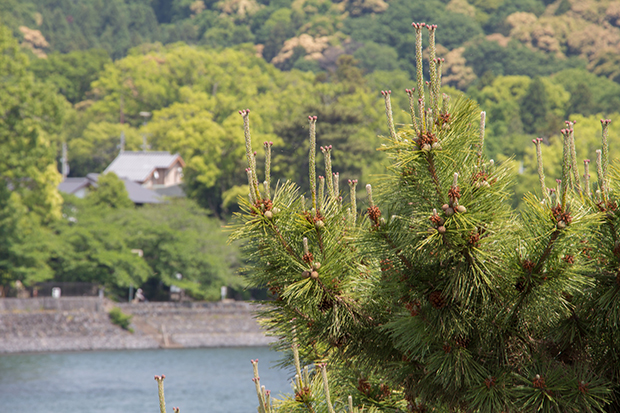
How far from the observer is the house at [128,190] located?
41425 millimetres

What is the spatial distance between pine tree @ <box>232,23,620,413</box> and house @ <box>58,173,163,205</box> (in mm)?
38550

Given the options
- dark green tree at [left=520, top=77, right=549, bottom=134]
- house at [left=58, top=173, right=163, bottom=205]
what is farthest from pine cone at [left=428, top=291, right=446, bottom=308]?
dark green tree at [left=520, top=77, right=549, bottom=134]

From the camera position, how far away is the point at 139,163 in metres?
48.8

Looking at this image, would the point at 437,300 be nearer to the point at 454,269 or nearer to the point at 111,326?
the point at 454,269

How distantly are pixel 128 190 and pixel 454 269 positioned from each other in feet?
134

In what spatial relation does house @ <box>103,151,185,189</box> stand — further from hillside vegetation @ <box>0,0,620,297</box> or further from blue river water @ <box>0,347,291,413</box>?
blue river water @ <box>0,347,291,413</box>

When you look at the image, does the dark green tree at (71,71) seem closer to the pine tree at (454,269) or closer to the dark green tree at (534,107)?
the dark green tree at (534,107)

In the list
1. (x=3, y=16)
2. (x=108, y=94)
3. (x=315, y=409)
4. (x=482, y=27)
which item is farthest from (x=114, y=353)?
(x=482, y=27)

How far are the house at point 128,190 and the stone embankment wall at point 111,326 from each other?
891 cm

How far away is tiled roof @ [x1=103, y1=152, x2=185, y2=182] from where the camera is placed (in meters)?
47.6

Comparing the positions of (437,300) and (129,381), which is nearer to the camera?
(437,300)

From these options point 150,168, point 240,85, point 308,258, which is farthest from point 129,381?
point 240,85

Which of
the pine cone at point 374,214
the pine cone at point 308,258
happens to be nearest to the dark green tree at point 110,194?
the pine cone at point 308,258

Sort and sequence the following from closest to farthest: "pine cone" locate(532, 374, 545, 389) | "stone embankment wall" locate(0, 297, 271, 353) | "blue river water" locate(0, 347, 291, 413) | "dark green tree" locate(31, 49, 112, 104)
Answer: "pine cone" locate(532, 374, 545, 389) → "blue river water" locate(0, 347, 291, 413) → "stone embankment wall" locate(0, 297, 271, 353) → "dark green tree" locate(31, 49, 112, 104)
